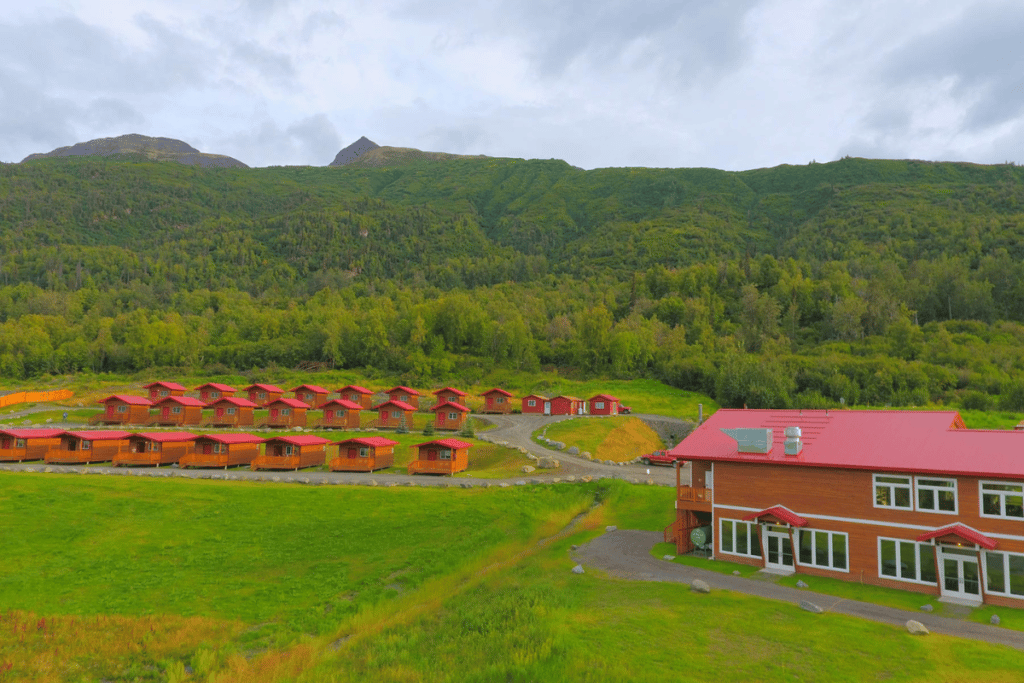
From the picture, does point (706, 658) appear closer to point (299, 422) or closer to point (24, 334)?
point (299, 422)

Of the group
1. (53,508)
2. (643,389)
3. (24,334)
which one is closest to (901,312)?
(643,389)

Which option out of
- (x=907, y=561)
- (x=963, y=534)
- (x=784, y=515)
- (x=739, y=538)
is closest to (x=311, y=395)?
(x=739, y=538)

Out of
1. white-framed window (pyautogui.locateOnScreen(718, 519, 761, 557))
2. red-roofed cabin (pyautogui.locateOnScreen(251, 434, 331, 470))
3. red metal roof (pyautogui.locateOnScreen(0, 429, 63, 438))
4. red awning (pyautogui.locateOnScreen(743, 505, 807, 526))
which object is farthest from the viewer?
red metal roof (pyautogui.locateOnScreen(0, 429, 63, 438))

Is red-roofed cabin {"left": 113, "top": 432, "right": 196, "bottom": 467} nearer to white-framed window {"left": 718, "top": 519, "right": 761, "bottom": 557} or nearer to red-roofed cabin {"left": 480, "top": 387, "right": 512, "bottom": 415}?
red-roofed cabin {"left": 480, "top": 387, "right": 512, "bottom": 415}

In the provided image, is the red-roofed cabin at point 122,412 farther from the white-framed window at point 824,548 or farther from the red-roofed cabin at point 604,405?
the white-framed window at point 824,548

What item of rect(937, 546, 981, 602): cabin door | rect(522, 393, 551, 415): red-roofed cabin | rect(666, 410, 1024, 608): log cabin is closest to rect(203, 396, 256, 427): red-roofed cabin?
rect(522, 393, 551, 415): red-roofed cabin

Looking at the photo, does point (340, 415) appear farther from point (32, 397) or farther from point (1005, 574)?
point (1005, 574)
